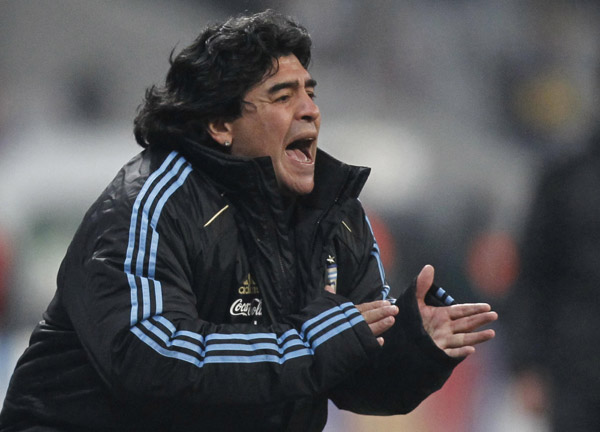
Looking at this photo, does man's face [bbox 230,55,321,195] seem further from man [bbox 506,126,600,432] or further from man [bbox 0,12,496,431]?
man [bbox 506,126,600,432]

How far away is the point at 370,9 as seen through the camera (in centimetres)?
634

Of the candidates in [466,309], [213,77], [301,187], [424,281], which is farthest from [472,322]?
[213,77]

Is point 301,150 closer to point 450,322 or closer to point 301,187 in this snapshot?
point 301,187

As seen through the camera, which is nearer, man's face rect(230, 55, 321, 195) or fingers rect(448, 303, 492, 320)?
fingers rect(448, 303, 492, 320)

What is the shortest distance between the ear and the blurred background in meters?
2.23

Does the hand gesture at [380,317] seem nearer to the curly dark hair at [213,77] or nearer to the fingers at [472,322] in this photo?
the fingers at [472,322]

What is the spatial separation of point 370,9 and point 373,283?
3728 millimetres

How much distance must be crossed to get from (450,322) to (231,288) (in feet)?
1.90

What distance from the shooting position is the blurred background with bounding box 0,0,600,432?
507 centimetres

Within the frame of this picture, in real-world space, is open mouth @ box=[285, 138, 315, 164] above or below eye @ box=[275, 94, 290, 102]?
below

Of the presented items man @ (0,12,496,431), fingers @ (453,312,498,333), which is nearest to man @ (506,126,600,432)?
man @ (0,12,496,431)

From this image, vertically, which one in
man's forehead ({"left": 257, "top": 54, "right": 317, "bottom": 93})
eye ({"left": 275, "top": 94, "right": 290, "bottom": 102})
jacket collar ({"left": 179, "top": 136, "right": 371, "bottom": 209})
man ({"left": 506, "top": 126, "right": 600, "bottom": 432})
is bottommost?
man ({"left": 506, "top": 126, "right": 600, "bottom": 432})

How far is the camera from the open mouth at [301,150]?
9.34 feet

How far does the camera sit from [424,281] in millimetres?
2672
